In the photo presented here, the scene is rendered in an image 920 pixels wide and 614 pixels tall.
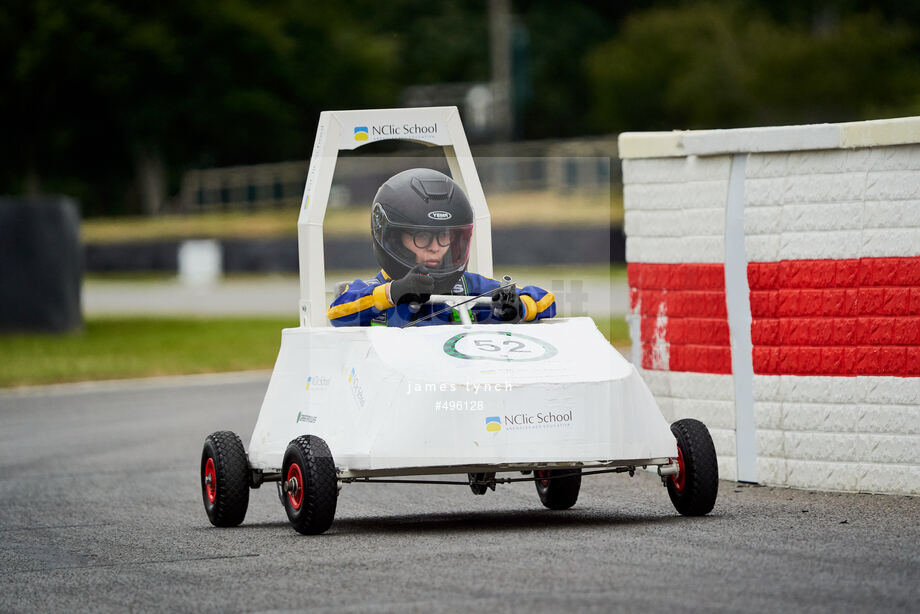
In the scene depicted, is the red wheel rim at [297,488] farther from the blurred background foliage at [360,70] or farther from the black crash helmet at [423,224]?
the blurred background foliage at [360,70]

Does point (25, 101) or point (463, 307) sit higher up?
point (25, 101)

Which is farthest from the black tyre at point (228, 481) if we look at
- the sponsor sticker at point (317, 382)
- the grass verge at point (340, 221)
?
the grass verge at point (340, 221)

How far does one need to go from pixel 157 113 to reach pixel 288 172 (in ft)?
23.1

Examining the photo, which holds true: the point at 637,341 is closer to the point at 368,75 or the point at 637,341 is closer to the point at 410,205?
the point at 410,205

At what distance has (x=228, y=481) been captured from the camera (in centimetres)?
920

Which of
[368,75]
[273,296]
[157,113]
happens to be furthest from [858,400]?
[368,75]

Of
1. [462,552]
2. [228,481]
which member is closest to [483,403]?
[462,552]

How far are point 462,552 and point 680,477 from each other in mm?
1404

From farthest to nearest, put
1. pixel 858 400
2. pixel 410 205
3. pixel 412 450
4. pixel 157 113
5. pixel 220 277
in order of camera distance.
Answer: pixel 157 113, pixel 220 277, pixel 858 400, pixel 410 205, pixel 412 450

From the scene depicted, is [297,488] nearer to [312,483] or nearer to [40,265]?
[312,483]

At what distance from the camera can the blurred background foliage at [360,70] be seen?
40438 millimetres

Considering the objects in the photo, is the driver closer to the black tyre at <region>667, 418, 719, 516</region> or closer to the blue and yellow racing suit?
the blue and yellow racing suit

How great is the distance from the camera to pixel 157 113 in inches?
2042

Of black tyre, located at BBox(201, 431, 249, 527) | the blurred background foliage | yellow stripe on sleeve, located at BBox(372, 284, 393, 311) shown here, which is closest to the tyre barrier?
the blurred background foliage
